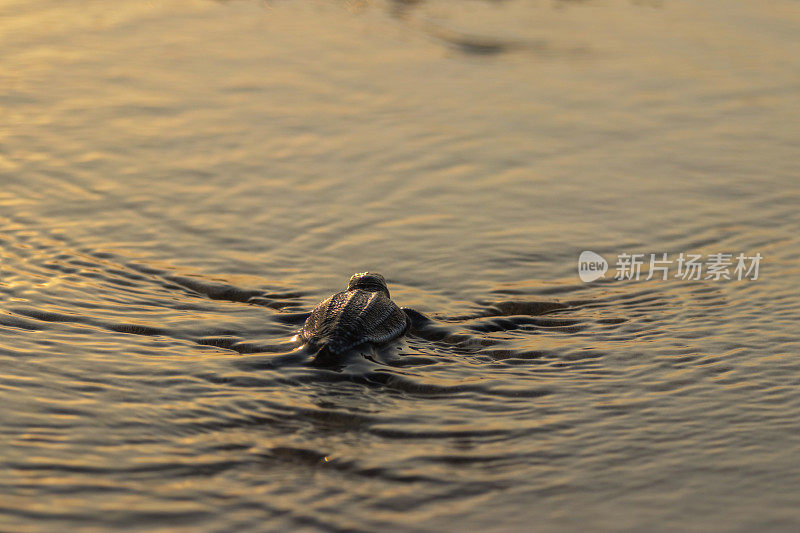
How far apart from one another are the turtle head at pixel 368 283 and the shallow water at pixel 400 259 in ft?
1.24

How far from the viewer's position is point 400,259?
10.0 m

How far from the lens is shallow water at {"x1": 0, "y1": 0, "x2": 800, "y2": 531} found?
6297 mm

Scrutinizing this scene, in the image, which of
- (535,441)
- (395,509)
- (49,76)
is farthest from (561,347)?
(49,76)

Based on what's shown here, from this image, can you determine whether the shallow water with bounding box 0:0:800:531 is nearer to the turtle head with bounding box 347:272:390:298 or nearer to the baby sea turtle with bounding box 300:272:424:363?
the baby sea turtle with bounding box 300:272:424:363

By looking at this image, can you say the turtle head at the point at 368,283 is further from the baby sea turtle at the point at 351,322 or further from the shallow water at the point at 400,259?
the shallow water at the point at 400,259

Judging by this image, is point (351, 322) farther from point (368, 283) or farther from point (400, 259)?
point (400, 259)

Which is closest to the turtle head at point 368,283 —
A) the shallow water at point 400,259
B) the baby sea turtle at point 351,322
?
the baby sea turtle at point 351,322

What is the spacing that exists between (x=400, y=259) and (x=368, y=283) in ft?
3.91

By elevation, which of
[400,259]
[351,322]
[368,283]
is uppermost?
[400,259]

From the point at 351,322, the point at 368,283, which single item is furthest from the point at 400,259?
the point at 351,322

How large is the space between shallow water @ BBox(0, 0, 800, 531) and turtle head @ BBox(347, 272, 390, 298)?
14.9 inches

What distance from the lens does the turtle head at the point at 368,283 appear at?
888cm

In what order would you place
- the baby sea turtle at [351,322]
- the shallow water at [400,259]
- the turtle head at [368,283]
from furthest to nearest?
the turtle head at [368,283] → the baby sea turtle at [351,322] → the shallow water at [400,259]

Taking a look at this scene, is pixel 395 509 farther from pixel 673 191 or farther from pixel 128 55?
pixel 128 55
